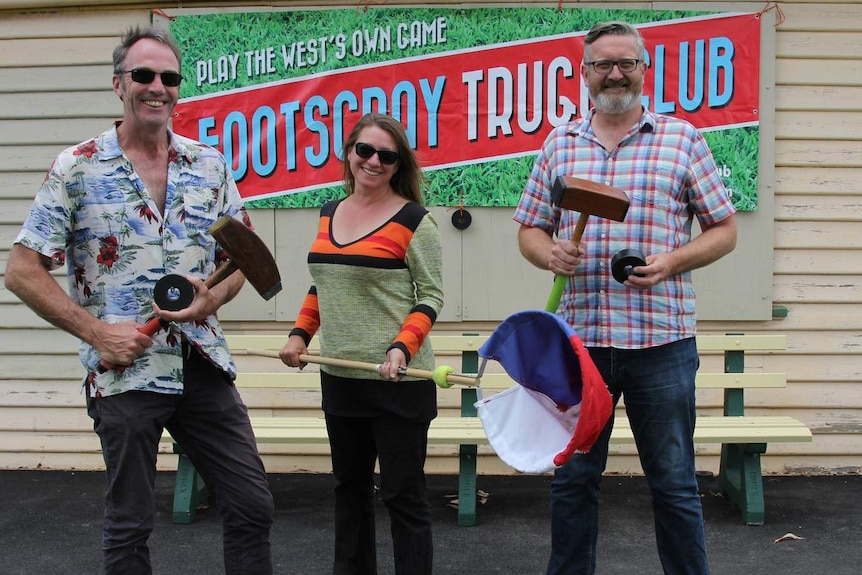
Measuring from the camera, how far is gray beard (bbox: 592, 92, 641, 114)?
115 inches

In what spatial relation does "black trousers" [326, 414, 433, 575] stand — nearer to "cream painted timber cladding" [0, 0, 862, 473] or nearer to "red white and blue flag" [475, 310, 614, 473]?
"red white and blue flag" [475, 310, 614, 473]

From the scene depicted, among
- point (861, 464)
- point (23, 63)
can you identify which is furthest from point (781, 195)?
point (23, 63)

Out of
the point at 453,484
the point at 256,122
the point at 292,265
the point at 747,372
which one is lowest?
the point at 453,484

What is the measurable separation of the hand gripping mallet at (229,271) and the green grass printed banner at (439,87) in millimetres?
2320

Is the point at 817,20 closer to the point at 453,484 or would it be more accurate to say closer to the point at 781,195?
the point at 781,195

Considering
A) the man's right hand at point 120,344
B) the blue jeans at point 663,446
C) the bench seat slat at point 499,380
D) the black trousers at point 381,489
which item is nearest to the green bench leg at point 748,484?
the bench seat slat at point 499,380

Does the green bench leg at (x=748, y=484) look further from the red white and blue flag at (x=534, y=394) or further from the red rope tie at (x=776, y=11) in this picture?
the red rope tie at (x=776, y=11)

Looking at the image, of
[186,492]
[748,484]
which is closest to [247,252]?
[186,492]

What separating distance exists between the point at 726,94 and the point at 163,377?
3.74 m

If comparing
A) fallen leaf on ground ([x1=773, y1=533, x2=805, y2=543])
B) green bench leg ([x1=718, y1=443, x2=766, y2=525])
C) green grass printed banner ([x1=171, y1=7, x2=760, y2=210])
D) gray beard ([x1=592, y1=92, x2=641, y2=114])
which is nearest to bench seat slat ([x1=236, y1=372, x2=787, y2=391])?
green bench leg ([x1=718, y1=443, x2=766, y2=525])

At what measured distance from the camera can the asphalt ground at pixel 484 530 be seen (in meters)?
4.12

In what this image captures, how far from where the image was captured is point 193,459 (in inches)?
120

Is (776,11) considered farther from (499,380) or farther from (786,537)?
(786,537)

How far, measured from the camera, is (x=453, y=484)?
5316 millimetres
